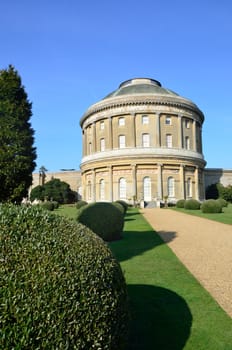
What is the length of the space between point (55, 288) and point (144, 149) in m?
43.9

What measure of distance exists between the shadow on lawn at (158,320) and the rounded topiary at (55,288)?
3.31 ft

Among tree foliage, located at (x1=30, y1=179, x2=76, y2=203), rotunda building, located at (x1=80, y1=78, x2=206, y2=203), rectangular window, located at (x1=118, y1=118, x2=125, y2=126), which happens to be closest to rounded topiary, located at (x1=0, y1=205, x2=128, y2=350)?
rotunda building, located at (x1=80, y1=78, x2=206, y2=203)

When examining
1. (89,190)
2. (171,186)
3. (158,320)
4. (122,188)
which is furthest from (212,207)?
(89,190)

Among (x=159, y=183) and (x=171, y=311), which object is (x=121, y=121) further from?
(x=171, y=311)

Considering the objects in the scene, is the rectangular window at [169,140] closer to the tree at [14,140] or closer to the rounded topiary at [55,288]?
the tree at [14,140]

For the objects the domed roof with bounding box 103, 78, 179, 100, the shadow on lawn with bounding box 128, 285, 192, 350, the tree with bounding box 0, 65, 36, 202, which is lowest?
the shadow on lawn with bounding box 128, 285, 192, 350

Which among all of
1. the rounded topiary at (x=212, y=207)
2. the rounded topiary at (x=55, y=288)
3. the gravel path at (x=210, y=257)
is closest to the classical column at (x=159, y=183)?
the rounded topiary at (x=212, y=207)

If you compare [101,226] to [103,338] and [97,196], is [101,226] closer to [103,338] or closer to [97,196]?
[103,338]

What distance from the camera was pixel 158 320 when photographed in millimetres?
4867

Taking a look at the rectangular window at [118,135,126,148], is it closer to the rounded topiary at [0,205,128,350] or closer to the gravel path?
the gravel path

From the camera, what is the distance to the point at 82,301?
2.81m

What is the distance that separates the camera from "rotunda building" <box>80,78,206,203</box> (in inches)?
1801

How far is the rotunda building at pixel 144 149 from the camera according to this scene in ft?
150

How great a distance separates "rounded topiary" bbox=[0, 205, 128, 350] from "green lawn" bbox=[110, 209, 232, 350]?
1.31m
